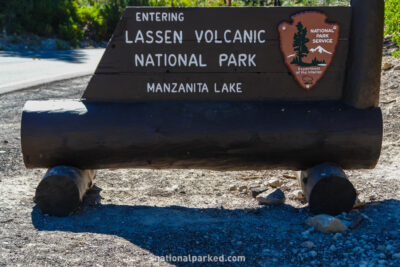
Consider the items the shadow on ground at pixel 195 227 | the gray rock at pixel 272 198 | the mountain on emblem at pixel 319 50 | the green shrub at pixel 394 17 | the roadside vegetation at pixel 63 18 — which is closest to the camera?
the shadow on ground at pixel 195 227

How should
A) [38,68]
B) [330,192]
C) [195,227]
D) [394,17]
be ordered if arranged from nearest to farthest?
1. [195,227]
2. [330,192]
3. [394,17]
4. [38,68]

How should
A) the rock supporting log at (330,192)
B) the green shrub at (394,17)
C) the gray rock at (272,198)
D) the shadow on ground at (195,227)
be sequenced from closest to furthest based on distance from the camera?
the shadow on ground at (195,227) → the rock supporting log at (330,192) → the gray rock at (272,198) → the green shrub at (394,17)

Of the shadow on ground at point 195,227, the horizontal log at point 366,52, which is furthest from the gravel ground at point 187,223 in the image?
the horizontal log at point 366,52

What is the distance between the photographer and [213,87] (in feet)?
12.9

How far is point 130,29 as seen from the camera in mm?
3852

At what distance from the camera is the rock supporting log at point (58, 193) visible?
3.77m

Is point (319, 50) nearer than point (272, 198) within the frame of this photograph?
Yes

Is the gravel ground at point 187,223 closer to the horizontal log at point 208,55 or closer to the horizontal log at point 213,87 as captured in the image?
the horizontal log at point 213,87

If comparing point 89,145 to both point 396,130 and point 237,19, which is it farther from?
point 396,130

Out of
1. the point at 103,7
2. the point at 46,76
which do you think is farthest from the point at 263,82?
the point at 103,7

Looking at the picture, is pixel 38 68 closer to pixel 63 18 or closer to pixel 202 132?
pixel 202 132

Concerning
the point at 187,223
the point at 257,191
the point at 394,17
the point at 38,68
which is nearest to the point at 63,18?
the point at 38,68

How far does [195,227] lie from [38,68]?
8984mm

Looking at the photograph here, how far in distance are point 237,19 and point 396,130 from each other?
3180mm
